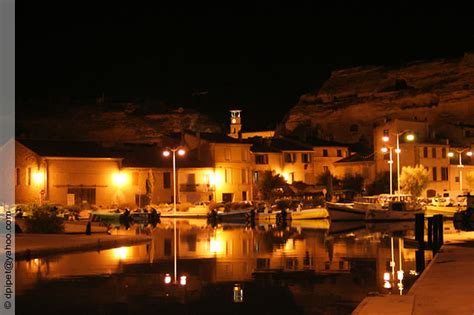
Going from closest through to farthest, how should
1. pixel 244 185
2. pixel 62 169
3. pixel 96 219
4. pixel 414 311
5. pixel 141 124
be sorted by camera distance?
pixel 414 311
pixel 96 219
pixel 62 169
pixel 244 185
pixel 141 124

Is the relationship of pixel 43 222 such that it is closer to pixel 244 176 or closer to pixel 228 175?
pixel 228 175

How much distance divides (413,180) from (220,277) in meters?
46.5

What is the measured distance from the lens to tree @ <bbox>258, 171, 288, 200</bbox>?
69.8 meters

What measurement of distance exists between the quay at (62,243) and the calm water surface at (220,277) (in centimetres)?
88

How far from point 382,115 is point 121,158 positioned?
3970 cm

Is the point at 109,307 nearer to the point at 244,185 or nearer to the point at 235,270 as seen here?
the point at 235,270

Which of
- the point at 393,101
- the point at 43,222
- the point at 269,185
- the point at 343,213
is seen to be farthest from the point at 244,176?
the point at 393,101

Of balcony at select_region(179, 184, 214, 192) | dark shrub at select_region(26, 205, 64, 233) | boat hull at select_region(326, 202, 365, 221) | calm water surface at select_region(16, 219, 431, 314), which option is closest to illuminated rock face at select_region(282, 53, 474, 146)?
balcony at select_region(179, 184, 214, 192)

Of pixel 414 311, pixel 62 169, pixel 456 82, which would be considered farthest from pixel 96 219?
pixel 456 82

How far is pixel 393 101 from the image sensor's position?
323 ft

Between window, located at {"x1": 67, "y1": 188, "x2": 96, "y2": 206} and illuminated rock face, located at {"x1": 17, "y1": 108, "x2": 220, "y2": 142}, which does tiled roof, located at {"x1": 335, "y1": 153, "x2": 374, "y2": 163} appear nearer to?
window, located at {"x1": 67, "y1": 188, "x2": 96, "y2": 206}

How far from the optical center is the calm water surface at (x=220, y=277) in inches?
675

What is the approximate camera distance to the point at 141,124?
356 ft

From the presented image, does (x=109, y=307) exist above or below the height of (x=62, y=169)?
below
